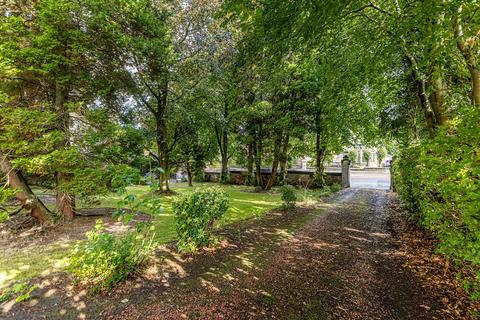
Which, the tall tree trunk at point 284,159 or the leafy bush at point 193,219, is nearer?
the leafy bush at point 193,219

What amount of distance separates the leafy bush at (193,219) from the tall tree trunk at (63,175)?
3.72 meters

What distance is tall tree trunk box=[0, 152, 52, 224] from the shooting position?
557cm

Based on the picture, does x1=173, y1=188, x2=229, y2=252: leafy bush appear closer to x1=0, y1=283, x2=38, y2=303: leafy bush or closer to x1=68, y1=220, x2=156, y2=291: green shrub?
x1=68, y1=220, x2=156, y2=291: green shrub

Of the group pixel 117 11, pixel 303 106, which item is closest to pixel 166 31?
pixel 117 11

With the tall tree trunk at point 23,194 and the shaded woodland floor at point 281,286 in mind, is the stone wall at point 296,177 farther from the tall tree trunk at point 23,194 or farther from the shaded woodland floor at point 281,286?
the tall tree trunk at point 23,194

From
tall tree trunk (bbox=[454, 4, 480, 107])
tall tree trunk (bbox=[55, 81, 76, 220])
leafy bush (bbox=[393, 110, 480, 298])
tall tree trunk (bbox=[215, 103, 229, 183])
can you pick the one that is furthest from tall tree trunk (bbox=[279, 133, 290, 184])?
tall tree trunk (bbox=[55, 81, 76, 220])

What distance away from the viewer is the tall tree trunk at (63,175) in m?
6.12

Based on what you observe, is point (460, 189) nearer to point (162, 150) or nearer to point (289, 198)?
point (289, 198)

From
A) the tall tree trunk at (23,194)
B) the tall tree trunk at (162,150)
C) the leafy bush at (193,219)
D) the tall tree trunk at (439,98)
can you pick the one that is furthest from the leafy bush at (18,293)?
the tall tree trunk at (439,98)

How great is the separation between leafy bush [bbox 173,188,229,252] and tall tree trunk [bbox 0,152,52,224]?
4243mm

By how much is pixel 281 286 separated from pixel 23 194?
7.09 metres

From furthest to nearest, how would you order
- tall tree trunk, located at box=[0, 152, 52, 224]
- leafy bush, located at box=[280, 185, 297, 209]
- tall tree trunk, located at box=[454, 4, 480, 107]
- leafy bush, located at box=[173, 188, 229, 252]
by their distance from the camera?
leafy bush, located at box=[280, 185, 297, 209] < tall tree trunk, located at box=[0, 152, 52, 224] < leafy bush, located at box=[173, 188, 229, 252] < tall tree trunk, located at box=[454, 4, 480, 107]

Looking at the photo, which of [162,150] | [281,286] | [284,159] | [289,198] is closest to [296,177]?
[284,159]

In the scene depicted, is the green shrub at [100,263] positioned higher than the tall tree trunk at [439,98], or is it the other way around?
the tall tree trunk at [439,98]
